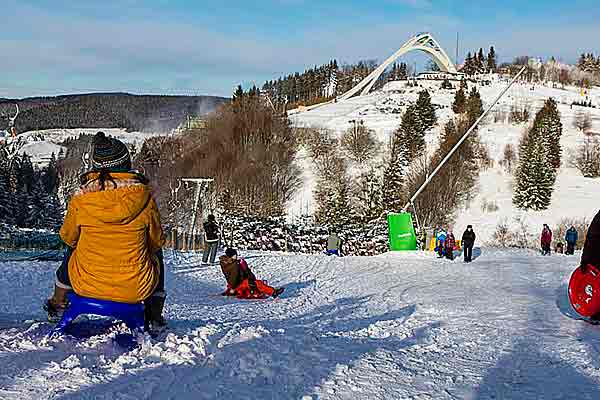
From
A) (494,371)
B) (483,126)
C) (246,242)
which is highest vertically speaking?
(483,126)

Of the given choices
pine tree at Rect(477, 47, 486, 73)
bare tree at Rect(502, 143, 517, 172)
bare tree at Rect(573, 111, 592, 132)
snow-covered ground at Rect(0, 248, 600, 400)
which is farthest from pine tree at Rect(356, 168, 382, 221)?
pine tree at Rect(477, 47, 486, 73)

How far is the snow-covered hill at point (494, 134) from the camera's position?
5143 centimetres

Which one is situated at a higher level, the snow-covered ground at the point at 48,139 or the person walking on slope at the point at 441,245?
the snow-covered ground at the point at 48,139

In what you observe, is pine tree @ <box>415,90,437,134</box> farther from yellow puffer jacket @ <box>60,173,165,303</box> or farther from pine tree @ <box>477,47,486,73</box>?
yellow puffer jacket @ <box>60,173,165,303</box>

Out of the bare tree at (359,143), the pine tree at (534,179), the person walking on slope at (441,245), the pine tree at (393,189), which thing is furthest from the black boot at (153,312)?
the bare tree at (359,143)

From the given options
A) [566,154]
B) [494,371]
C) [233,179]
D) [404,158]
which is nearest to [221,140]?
[233,179]

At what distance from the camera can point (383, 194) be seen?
165 feet

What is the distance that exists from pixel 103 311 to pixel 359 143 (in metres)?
64.4

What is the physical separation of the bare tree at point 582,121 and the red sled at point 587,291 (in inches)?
2580

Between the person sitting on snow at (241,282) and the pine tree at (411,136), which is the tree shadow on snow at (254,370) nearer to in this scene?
the person sitting on snow at (241,282)

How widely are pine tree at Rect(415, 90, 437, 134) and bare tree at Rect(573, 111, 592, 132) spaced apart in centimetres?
1621

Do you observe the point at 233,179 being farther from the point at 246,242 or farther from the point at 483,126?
the point at 483,126

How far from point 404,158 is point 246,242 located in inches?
1209

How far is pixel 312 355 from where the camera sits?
5.36m
